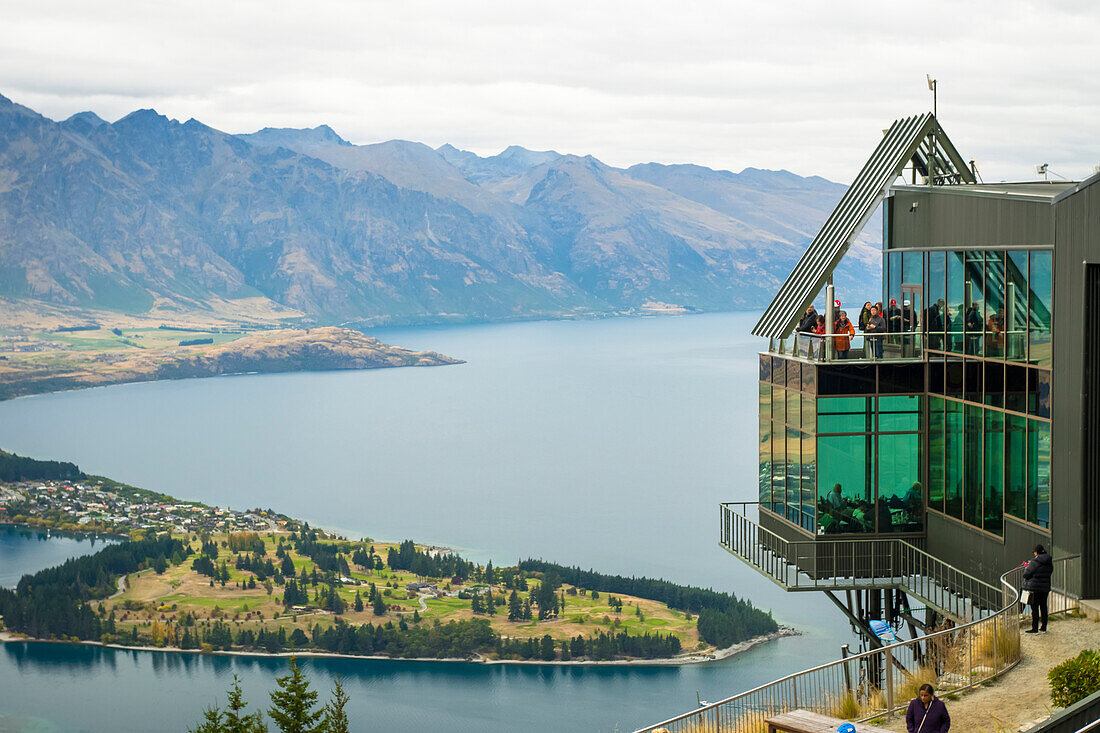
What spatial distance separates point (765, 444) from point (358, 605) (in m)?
147

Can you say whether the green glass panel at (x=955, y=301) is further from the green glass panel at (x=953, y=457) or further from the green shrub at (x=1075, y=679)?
the green shrub at (x=1075, y=679)

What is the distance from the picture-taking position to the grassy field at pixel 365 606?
488ft

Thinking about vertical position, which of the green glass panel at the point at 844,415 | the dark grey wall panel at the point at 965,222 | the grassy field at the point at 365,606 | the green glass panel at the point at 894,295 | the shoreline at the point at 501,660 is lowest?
the shoreline at the point at 501,660

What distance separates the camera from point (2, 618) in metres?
161

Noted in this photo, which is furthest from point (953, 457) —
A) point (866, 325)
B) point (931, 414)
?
point (866, 325)

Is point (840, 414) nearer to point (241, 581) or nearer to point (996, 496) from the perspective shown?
point (996, 496)

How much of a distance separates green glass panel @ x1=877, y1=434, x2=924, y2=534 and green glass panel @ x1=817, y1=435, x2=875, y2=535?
0.80 ft

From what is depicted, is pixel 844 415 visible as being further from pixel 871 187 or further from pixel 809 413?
pixel 871 187

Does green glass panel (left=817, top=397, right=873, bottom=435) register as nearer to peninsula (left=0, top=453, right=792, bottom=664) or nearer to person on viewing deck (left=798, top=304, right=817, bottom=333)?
person on viewing deck (left=798, top=304, right=817, bottom=333)

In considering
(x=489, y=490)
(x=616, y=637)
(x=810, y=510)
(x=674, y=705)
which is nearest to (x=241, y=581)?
(x=489, y=490)

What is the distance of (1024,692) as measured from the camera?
14570mm

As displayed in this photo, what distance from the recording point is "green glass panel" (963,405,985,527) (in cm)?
2138

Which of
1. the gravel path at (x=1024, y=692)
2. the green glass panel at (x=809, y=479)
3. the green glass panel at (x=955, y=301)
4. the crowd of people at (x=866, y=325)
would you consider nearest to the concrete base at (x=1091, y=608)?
the gravel path at (x=1024, y=692)

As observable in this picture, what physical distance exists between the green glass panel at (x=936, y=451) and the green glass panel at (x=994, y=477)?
137 centimetres
